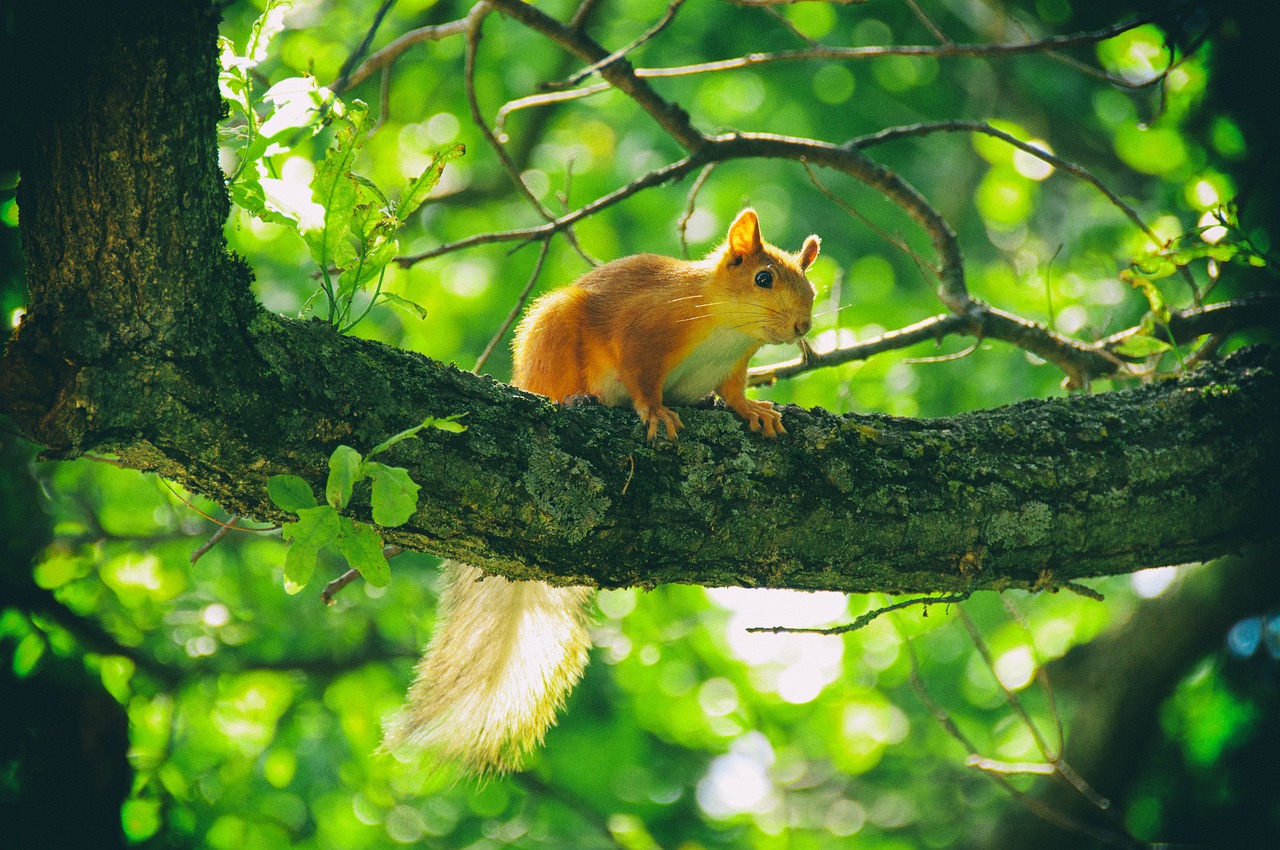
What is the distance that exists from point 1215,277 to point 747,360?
1.51 metres

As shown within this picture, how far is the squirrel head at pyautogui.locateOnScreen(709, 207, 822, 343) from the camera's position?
2932 millimetres

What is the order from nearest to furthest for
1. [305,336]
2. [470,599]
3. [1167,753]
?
[305,336]
[470,599]
[1167,753]

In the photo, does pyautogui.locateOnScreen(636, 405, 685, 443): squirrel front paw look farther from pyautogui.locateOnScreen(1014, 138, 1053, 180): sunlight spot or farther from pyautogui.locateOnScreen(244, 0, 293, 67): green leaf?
pyautogui.locateOnScreen(1014, 138, 1053, 180): sunlight spot

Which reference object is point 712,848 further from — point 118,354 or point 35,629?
point 118,354

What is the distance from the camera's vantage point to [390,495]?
1.54 meters

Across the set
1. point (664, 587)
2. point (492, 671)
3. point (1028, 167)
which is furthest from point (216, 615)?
point (1028, 167)

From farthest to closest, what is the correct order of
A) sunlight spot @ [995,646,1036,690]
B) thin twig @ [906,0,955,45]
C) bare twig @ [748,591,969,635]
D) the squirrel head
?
sunlight spot @ [995,646,1036,690] → the squirrel head → thin twig @ [906,0,955,45] → bare twig @ [748,591,969,635]

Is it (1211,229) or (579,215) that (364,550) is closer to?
(579,215)

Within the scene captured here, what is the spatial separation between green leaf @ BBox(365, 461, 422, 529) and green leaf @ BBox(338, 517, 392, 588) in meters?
0.10

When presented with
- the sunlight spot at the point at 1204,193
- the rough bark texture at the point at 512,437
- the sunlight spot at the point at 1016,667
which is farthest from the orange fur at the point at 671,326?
the sunlight spot at the point at 1016,667

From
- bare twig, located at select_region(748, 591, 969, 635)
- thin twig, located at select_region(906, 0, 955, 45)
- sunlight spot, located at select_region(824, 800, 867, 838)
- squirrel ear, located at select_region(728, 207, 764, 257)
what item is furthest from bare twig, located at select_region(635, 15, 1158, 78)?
sunlight spot, located at select_region(824, 800, 867, 838)

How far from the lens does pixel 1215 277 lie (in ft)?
9.98

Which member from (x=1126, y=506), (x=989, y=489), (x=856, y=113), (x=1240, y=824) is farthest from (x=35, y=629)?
(x=856, y=113)

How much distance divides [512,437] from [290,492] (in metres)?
0.47
